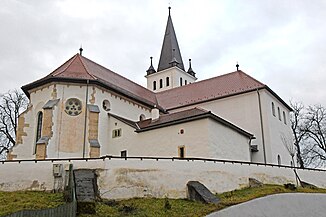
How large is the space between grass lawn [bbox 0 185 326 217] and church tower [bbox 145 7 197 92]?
112 feet

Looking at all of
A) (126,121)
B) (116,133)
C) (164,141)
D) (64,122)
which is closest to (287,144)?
(164,141)

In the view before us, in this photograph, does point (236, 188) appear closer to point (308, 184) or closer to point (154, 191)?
point (154, 191)

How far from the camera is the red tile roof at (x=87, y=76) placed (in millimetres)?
26266

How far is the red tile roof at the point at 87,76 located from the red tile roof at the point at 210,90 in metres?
4.06

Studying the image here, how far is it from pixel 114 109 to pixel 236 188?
11.9 metres

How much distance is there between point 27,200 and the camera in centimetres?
1494

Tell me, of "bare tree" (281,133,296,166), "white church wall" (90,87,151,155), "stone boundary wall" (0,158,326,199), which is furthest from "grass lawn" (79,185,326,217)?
"bare tree" (281,133,296,166)

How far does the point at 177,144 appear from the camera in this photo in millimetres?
22938

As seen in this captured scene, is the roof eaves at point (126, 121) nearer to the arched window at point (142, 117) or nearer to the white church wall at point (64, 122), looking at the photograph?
the white church wall at point (64, 122)

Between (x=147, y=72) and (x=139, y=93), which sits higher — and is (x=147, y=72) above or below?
above

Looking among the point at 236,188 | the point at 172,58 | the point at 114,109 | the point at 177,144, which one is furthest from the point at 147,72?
the point at 236,188

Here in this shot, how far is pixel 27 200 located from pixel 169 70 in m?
37.8

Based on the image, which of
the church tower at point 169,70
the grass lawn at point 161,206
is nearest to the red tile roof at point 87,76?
the grass lawn at point 161,206

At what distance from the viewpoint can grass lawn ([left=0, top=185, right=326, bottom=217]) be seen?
1428cm
